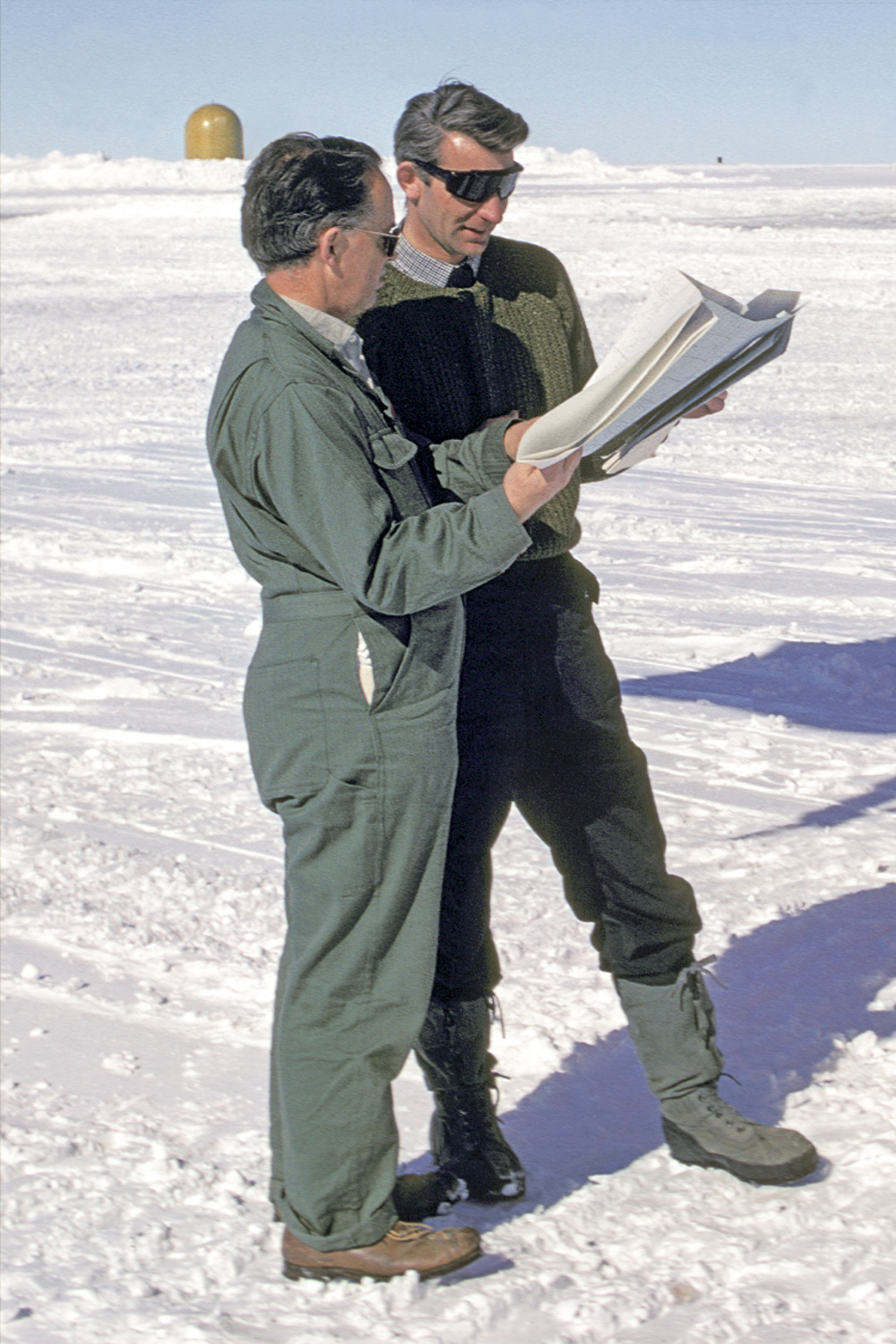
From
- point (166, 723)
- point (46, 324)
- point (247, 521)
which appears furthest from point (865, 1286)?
point (46, 324)

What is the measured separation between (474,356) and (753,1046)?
1.49 metres

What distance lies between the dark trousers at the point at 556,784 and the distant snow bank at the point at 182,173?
35.9 metres

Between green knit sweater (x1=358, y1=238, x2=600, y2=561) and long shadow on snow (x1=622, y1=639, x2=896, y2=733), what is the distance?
2807 millimetres

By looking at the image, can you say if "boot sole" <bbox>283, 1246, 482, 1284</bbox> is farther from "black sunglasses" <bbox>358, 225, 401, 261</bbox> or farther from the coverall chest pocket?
"black sunglasses" <bbox>358, 225, 401, 261</bbox>

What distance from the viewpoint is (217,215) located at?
29.0 metres

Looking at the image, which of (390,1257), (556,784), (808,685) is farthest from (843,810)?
(390,1257)

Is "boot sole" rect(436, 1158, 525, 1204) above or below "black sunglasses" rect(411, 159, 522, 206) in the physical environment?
below

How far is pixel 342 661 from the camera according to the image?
6.86ft

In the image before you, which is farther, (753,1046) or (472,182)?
(753,1046)

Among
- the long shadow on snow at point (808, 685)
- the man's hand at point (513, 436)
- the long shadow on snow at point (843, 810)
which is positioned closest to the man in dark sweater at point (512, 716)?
the man's hand at point (513, 436)

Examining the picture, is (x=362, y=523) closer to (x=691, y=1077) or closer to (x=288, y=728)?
(x=288, y=728)

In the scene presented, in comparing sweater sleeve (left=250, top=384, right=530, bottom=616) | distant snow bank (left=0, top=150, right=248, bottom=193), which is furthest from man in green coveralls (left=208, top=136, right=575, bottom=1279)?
distant snow bank (left=0, top=150, right=248, bottom=193)

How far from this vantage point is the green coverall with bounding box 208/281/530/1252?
199 cm

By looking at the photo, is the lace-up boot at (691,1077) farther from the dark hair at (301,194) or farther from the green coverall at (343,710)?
the dark hair at (301,194)
